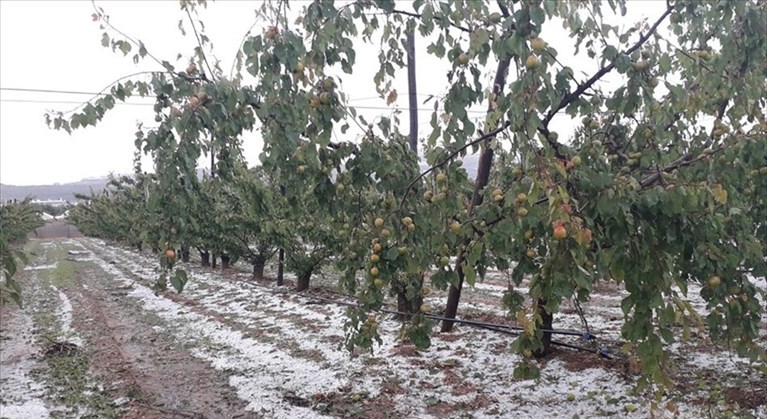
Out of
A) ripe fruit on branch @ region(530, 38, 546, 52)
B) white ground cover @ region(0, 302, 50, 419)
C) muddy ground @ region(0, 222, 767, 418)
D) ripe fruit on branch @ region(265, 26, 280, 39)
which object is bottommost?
white ground cover @ region(0, 302, 50, 419)

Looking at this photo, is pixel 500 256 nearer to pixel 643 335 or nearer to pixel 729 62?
pixel 643 335

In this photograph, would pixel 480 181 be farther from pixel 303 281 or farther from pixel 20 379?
pixel 303 281

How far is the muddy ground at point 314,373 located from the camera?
13.4 feet

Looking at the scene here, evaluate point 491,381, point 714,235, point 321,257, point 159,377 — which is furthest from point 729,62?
point 321,257

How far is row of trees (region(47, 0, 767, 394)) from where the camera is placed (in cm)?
202

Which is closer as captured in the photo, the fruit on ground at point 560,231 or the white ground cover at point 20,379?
the fruit on ground at point 560,231

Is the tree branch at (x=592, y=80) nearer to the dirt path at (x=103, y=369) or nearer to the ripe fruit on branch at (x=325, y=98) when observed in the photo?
the ripe fruit on branch at (x=325, y=98)

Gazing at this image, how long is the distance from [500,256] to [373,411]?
1.88 m

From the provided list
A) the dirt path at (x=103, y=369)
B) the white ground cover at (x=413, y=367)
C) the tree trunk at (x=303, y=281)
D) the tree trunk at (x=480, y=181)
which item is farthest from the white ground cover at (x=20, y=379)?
the tree trunk at (x=303, y=281)

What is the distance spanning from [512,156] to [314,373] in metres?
3.36

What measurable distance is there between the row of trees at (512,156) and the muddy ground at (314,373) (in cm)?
76

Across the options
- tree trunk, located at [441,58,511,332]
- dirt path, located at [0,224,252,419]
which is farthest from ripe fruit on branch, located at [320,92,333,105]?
dirt path, located at [0,224,252,419]

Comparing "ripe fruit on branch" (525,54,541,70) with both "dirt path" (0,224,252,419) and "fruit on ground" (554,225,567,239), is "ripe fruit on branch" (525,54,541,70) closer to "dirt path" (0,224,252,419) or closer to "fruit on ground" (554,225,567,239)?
"fruit on ground" (554,225,567,239)

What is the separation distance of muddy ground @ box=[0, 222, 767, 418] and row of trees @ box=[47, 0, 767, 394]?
30.1 inches
